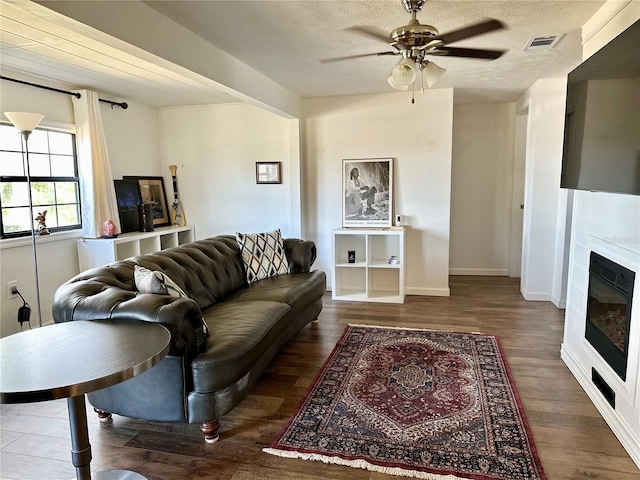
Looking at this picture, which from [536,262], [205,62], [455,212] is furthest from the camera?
[455,212]

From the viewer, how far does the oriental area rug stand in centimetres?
204

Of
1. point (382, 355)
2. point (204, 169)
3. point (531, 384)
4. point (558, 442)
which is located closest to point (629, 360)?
point (558, 442)

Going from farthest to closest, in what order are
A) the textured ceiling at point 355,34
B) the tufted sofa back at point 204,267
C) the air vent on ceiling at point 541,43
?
the air vent on ceiling at point 541,43 → the tufted sofa back at point 204,267 → the textured ceiling at point 355,34

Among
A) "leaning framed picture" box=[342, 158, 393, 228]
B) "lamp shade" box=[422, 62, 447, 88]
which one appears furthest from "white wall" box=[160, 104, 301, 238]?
"lamp shade" box=[422, 62, 447, 88]

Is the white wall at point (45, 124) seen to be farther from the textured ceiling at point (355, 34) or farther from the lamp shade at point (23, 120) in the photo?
the textured ceiling at point (355, 34)

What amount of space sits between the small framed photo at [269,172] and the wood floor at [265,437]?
8.16ft

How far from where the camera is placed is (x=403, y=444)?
7.16ft

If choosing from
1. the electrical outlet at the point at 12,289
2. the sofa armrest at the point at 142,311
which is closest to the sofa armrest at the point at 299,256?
the sofa armrest at the point at 142,311

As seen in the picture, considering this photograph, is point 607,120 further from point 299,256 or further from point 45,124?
point 45,124

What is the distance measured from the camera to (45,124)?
4.02 meters

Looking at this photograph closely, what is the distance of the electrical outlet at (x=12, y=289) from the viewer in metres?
3.67

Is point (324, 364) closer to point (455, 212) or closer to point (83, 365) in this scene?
point (83, 365)

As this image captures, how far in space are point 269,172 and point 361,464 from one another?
3921mm

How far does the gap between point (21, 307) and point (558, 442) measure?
421 centimetres
